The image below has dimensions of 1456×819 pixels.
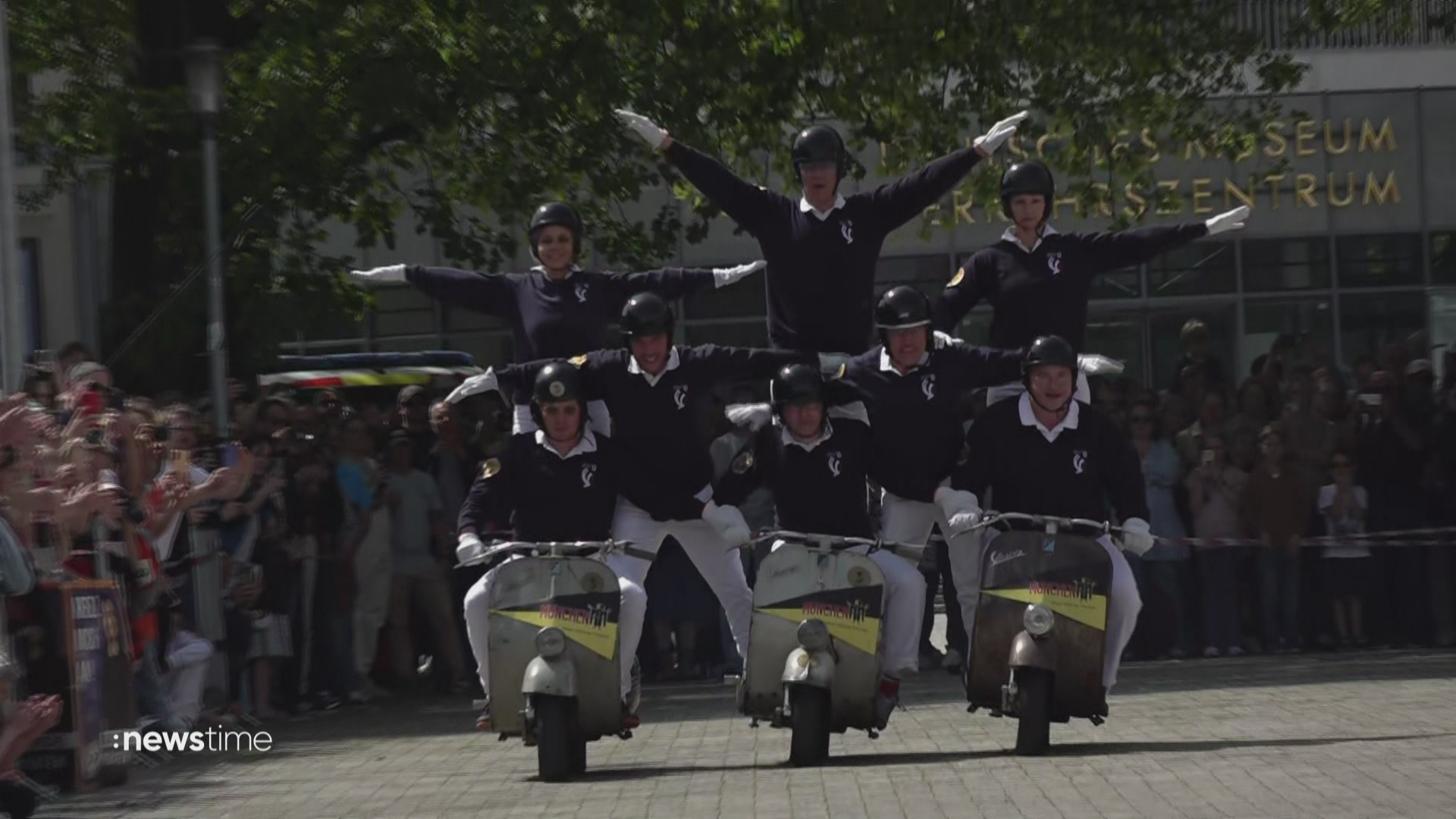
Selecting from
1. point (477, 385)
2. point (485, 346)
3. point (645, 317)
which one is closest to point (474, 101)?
point (477, 385)

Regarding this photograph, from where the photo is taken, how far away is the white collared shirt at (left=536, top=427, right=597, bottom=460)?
11.9 m

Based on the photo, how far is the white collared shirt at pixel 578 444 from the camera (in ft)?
39.0

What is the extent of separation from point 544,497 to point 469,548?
16.2 inches

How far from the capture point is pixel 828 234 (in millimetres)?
12617

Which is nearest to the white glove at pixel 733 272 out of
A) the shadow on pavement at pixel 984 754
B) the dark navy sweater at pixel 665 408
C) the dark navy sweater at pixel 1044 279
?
the dark navy sweater at pixel 665 408

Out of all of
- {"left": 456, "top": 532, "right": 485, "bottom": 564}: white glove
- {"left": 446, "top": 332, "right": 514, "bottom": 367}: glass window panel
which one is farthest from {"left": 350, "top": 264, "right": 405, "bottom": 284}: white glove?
{"left": 446, "top": 332, "right": 514, "bottom": 367}: glass window panel

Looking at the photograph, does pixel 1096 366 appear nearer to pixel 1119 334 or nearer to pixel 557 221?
pixel 557 221

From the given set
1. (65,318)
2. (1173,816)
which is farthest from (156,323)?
(65,318)

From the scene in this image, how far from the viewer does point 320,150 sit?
19547 millimetres

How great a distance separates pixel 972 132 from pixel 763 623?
487 inches

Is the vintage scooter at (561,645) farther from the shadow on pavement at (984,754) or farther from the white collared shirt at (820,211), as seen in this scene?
the white collared shirt at (820,211)

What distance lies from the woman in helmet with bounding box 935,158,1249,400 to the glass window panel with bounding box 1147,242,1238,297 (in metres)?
18.4

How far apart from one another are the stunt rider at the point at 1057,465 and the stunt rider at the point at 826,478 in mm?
329

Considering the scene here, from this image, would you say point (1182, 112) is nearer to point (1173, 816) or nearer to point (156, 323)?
point (156, 323)
